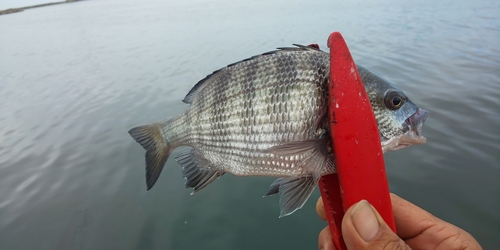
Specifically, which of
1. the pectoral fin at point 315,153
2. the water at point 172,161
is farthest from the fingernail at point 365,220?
the water at point 172,161

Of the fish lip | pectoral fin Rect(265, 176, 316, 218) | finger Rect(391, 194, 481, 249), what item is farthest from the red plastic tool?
finger Rect(391, 194, 481, 249)

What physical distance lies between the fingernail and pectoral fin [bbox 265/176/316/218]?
0.89ft

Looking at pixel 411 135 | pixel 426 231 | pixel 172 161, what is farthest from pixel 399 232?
pixel 172 161

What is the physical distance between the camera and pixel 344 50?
4.17 ft

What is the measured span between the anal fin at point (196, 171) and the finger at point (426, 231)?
121cm

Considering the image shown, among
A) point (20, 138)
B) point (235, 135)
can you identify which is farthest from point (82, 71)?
point (235, 135)

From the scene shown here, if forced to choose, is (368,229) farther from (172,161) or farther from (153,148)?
(172,161)

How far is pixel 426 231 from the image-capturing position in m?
1.81

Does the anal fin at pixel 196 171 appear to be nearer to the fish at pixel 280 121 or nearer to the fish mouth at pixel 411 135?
the fish at pixel 280 121

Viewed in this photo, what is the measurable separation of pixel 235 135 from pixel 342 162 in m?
0.65

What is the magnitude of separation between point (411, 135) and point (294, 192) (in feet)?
2.19

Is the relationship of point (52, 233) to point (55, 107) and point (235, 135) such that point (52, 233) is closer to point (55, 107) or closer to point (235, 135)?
point (235, 135)

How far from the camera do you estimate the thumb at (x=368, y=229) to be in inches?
47.9

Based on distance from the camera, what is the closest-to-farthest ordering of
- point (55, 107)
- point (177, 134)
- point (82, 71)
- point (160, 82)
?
1. point (177, 134)
2. point (55, 107)
3. point (160, 82)
4. point (82, 71)
